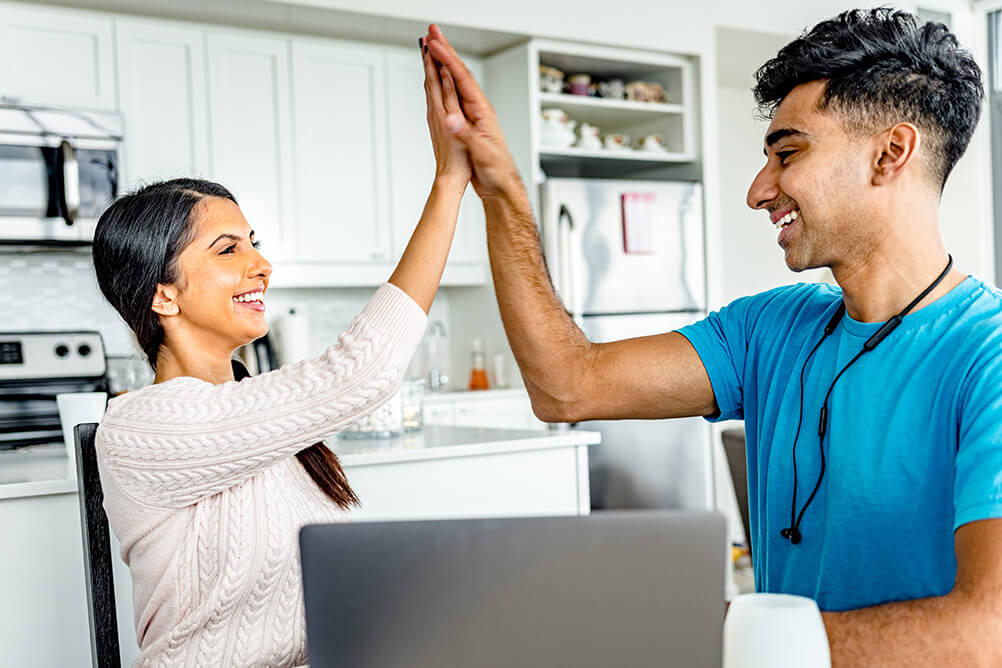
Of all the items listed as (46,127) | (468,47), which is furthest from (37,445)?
(468,47)

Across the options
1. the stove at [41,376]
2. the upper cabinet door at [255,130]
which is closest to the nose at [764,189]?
the stove at [41,376]

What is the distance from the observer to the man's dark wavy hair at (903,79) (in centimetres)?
129

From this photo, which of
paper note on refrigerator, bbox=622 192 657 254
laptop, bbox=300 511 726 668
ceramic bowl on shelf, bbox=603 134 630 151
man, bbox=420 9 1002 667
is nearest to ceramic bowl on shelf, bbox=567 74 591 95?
ceramic bowl on shelf, bbox=603 134 630 151

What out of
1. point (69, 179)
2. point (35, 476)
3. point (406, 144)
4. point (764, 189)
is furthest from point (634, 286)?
point (764, 189)

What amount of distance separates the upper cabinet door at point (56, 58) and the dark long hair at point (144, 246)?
8.87 feet

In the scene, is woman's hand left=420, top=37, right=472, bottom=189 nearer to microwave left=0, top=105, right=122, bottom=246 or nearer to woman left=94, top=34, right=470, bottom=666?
woman left=94, top=34, right=470, bottom=666

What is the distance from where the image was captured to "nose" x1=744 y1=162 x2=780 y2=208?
4.44 ft

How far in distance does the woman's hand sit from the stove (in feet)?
7.83

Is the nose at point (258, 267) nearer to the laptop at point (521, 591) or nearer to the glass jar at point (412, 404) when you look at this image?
the laptop at point (521, 591)

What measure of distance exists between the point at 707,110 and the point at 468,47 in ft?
3.92

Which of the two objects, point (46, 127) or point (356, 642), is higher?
point (46, 127)

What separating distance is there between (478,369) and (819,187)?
3.51 m

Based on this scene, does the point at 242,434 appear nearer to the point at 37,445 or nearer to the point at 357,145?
the point at 37,445

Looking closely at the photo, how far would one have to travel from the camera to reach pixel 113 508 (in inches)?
53.3
